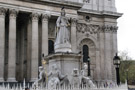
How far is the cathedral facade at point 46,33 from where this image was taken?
118ft

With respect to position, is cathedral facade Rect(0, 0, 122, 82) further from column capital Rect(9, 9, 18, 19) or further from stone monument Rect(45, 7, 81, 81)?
stone monument Rect(45, 7, 81, 81)

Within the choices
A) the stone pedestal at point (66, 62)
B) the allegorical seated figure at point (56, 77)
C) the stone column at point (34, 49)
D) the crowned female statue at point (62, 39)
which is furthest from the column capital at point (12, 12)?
the allegorical seated figure at point (56, 77)

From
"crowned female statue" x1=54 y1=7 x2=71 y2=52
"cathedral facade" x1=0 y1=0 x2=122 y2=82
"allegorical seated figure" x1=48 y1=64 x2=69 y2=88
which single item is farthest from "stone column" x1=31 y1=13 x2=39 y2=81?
"allegorical seated figure" x1=48 y1=64 x2=69 y2=88

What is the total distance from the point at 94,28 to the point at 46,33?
454 inches

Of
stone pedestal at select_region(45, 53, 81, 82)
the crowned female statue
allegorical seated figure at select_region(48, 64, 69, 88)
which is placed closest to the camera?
allegorical seated figure at select_region(48, 64, 69, 88)

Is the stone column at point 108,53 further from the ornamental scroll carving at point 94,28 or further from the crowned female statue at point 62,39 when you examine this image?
the crowned female statue at point 62,39

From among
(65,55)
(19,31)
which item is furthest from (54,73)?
(19,31)

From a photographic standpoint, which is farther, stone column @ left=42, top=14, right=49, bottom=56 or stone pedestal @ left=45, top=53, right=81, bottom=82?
stone column @ left=42, top=14, right=49, bottom=56

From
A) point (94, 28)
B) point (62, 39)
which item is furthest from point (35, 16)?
point (62, 39)

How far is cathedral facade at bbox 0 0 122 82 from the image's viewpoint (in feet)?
118

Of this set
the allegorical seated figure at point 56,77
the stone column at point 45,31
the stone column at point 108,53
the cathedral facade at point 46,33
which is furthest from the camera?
the stone column at point 108,53

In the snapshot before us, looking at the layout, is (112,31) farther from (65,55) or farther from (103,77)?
(65,55)

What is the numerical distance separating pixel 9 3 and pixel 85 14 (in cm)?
1509

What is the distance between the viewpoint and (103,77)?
4509 cm
